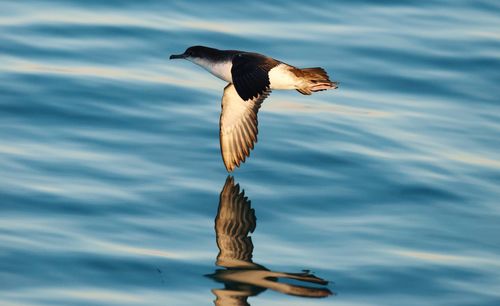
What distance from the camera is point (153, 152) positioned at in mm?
12445

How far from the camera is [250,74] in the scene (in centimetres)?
1152

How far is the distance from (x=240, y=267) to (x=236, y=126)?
2714 mm

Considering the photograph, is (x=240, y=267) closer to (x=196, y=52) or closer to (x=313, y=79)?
(x=313, y=79)

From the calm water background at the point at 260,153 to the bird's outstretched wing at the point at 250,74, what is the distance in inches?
39.6

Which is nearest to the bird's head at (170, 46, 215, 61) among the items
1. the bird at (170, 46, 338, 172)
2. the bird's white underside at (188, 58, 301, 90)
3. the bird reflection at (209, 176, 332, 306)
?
the bird at (170, 46, 338, 172)

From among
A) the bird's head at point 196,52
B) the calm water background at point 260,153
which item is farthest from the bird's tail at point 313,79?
the bird's head at point 196,52

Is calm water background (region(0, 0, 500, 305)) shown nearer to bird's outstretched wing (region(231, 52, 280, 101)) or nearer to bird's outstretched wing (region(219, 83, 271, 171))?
bird's outstretched wing (region(219, 83, 271, 171))

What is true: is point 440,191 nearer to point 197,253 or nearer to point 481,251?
point 481,251

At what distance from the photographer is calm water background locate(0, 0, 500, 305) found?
10.0 meters

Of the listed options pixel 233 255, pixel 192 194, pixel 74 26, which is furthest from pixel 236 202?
pixel 74 26

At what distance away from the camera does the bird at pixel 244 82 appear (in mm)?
11680

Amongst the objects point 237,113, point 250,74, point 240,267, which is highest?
point 237,113

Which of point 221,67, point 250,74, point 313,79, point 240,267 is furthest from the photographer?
point 221,67

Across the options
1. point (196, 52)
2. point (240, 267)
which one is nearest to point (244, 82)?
point (196, 52)
